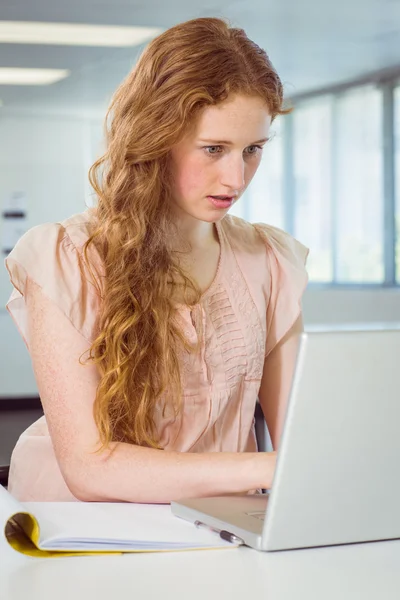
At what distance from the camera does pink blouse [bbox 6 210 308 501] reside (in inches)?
65.7

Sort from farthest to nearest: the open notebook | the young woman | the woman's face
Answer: the woman's face < the young woman < the open notebook

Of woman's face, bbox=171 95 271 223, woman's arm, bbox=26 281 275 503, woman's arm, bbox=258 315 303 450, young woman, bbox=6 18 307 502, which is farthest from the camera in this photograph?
woman's arm, bbox=258 315 303 450

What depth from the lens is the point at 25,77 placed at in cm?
573

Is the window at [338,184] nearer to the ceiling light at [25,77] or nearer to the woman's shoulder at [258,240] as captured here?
the ceiling light at [25,77]

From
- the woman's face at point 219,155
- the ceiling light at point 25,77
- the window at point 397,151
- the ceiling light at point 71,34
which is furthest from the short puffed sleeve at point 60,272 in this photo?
the window at point 397,151

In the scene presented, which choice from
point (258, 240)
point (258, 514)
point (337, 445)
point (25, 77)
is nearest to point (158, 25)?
point (25, 77)

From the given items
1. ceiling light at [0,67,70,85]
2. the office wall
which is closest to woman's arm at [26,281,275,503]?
the office wall

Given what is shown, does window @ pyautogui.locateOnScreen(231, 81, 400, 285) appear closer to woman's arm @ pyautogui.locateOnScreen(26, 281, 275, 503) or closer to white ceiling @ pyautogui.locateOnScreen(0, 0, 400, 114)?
white ceiling @ pyautogui.locateOnScreen(0, 0, 400, 114)

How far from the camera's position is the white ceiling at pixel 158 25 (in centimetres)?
573

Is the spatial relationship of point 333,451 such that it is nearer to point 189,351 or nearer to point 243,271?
point 189,351

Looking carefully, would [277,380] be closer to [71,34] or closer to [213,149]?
[213,149]

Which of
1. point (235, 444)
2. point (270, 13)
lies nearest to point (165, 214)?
point (235, 444)

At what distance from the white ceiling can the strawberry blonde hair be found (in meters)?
3.42

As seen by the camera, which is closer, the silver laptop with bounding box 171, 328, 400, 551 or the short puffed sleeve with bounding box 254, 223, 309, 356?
the silver laptop with bounding box 171, 328, 400, 551
